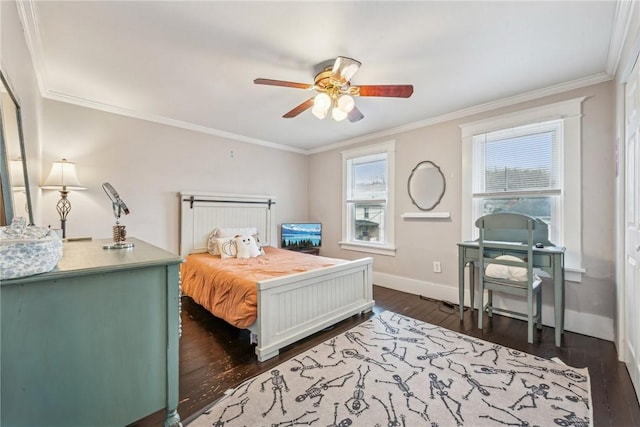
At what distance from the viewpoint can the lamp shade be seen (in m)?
2.54

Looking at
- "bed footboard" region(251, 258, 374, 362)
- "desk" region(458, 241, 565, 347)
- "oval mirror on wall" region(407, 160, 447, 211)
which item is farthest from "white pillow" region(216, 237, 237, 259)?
"desk" region(458, 241, 565, 347)

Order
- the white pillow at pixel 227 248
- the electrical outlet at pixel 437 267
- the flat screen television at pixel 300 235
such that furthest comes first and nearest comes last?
the flat screen television at pixel 300 235 < the electrical outlet at pixel 437 267 < the white pillow at pixel 227 248

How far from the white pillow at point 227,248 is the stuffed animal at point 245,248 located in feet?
0.18

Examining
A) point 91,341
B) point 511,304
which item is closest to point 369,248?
point 511,304

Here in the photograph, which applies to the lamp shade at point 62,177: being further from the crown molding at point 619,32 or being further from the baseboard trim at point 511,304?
the crown molding at point 619,32

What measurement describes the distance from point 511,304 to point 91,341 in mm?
3488

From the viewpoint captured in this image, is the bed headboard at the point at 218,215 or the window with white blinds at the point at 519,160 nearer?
the window with white blinds at the point at 519,160

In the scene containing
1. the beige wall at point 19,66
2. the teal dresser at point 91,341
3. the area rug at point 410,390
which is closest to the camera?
the teal dresser at point 91,341

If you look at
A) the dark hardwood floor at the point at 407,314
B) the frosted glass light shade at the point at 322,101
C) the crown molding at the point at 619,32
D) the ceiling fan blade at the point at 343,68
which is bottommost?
the dark hardwood floor at the point at 407,314

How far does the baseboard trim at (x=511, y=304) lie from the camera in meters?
2.37

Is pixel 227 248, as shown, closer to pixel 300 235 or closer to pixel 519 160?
pixel 300 235

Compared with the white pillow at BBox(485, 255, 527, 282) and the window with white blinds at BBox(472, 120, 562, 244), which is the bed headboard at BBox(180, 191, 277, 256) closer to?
the window with white blinds at BBox(472, 120, 562, 244)

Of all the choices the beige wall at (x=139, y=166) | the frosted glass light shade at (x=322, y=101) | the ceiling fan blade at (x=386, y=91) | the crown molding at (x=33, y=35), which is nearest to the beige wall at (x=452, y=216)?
the beige wall at (x=139, y=166)

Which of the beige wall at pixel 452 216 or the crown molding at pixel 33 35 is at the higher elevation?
the crown molding at pixel 33 35
